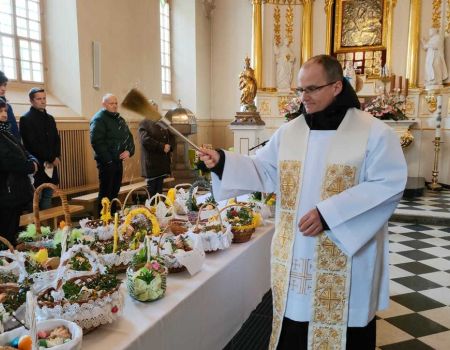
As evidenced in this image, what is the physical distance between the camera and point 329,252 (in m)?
2.01

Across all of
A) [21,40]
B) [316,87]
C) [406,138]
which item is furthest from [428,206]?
[21,40]

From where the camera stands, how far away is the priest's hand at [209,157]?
6.78 ft

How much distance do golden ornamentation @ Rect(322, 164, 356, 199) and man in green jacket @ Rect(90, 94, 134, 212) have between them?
3.94 metres

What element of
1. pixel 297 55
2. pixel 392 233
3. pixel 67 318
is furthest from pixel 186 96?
pixel 67 318

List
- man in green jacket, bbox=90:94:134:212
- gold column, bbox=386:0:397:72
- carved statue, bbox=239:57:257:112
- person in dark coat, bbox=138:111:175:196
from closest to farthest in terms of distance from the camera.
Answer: man in green jacket, bbox=90:94:134:212 < person in dark coat, bbox=138:111:175:196 < carved statue, bbox=239:57:257:112 < gold column, bbox=386:0:397:72

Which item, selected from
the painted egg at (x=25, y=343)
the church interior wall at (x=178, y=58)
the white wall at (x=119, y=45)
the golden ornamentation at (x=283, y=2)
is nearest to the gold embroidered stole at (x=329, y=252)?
the painted egg at (x=25, y=343)

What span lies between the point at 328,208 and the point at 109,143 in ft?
13.5

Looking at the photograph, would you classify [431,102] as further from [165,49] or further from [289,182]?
[289,182]

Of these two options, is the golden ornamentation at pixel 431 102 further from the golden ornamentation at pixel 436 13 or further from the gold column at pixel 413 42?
the golden ornamentation at pixel 436 13

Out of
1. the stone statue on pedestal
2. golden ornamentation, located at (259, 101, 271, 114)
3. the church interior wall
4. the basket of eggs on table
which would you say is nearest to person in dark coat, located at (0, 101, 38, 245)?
the church interior wall

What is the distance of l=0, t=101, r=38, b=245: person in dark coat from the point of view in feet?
11.5

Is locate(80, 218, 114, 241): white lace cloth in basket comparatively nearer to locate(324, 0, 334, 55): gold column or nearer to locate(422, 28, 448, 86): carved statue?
locate(422, 28, 448, 86): carved statue

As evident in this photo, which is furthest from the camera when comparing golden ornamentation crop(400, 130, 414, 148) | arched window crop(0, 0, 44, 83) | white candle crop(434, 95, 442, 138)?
white candle crop(434, 95, 442, 138)

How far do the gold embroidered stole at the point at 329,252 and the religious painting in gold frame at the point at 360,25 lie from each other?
32.0 ft
